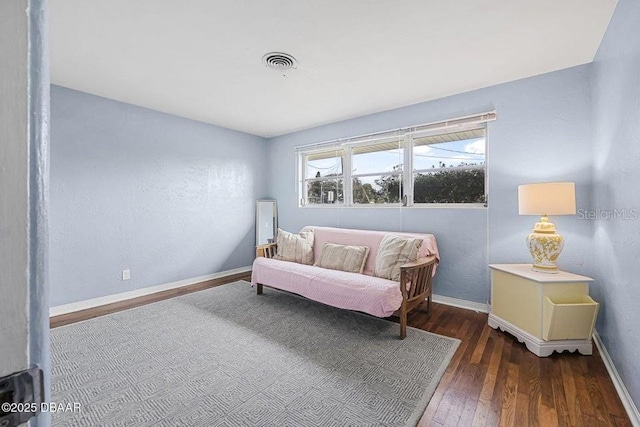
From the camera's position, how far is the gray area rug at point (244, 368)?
1519 mm

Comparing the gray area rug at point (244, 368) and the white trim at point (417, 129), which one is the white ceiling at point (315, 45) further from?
the gray area rug at point (244, 368)

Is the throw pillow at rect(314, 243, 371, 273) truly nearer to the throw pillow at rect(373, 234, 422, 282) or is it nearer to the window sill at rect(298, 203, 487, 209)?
the throw pillow at rect(373, 234, 422, 282)

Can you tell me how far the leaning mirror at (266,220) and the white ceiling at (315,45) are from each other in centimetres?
200

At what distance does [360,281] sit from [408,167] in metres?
1.63

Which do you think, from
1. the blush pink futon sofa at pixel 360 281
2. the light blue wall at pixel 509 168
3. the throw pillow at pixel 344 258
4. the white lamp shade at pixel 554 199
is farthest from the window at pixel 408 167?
the throw pillow at pixel 344 258

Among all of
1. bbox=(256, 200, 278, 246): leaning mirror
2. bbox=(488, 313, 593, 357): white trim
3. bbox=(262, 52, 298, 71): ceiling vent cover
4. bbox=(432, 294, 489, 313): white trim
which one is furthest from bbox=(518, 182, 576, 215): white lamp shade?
bbox=(256, 200, 278, 246): leaning mirror

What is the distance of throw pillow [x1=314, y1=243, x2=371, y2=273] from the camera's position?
3.04 meters

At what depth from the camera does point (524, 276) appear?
7.13 feet

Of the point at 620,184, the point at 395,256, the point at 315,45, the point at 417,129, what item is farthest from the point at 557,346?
the point at 315,45

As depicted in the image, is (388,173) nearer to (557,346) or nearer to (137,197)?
(557,346)

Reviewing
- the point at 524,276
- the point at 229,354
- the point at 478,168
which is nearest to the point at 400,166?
the point at 478,168

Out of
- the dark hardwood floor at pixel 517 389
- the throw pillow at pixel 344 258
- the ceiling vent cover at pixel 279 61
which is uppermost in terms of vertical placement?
the ceiling vent cover at pixel 279 61

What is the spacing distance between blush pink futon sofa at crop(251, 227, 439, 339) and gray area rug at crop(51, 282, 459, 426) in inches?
9.9

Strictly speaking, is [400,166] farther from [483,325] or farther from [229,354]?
[229,354]
